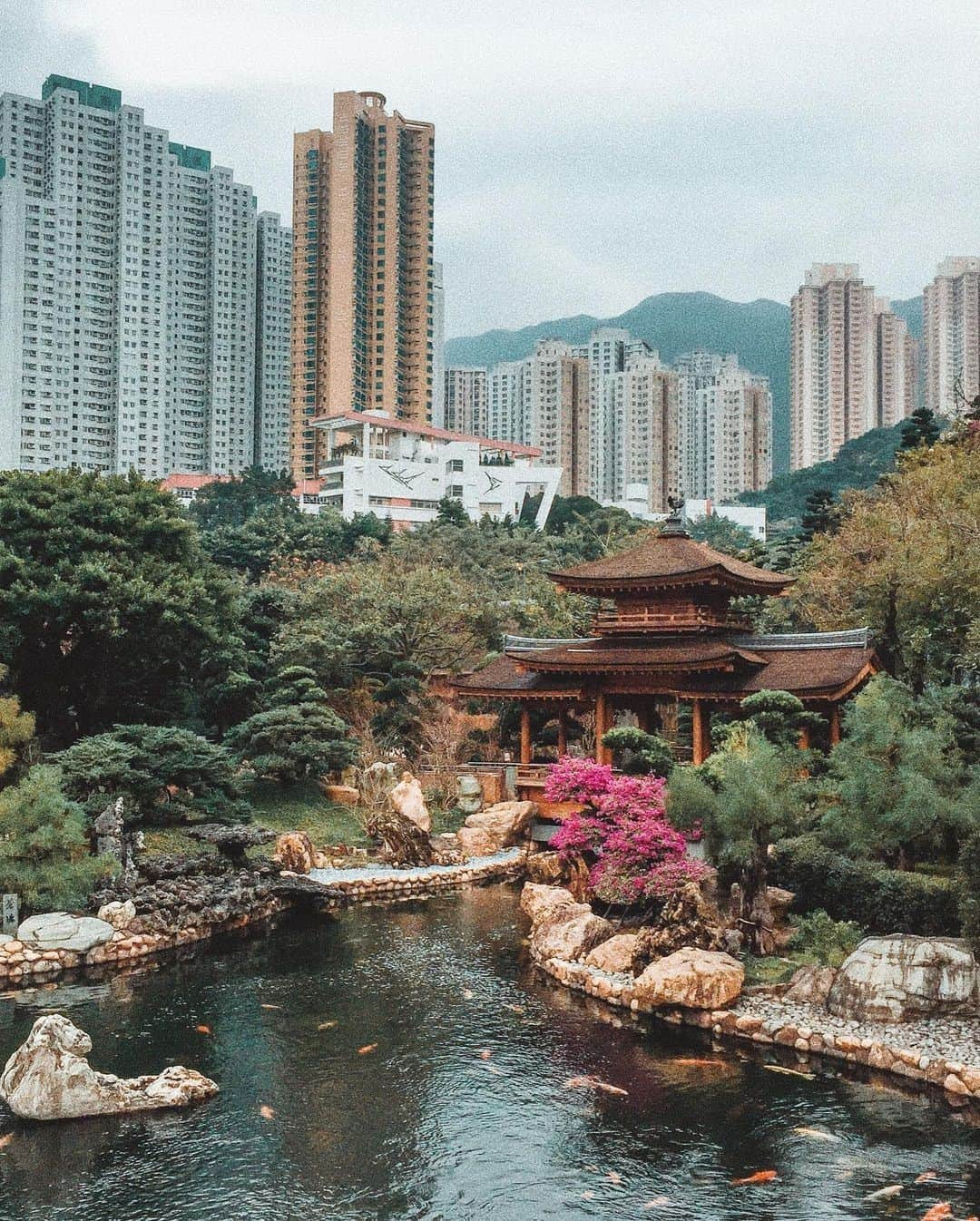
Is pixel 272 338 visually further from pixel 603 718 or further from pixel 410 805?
pixel 410 805

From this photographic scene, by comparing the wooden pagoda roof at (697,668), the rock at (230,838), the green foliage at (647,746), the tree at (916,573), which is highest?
the tree at (916,573)

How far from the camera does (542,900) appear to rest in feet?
52.2

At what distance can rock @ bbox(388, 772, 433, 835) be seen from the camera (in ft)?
62.5

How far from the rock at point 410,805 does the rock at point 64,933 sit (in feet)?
19.4

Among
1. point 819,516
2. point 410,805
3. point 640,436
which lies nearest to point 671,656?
point 410,805

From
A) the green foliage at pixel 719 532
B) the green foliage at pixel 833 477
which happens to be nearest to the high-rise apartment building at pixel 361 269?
the green foliage at pixel 719 532

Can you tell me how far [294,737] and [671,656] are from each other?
7.58 m

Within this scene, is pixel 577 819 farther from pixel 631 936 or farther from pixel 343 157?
pixel 343 157

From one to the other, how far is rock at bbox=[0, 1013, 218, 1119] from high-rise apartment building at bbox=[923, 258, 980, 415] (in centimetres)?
10176

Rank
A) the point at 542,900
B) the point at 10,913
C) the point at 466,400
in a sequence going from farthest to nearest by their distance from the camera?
the point at 466,400 < the point at 542,900 < the point at 10,913

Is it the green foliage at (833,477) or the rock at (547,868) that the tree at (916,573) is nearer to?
the rock at (547,868)

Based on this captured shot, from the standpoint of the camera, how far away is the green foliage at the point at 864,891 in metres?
12.5

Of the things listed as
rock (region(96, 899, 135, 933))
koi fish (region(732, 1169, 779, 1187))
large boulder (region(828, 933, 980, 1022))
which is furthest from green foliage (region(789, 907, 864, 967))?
rock (region(96, 899, 135, 933))

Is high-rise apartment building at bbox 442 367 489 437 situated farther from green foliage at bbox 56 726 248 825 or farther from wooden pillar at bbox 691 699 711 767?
green foliage at bbox 56 726 248 825
